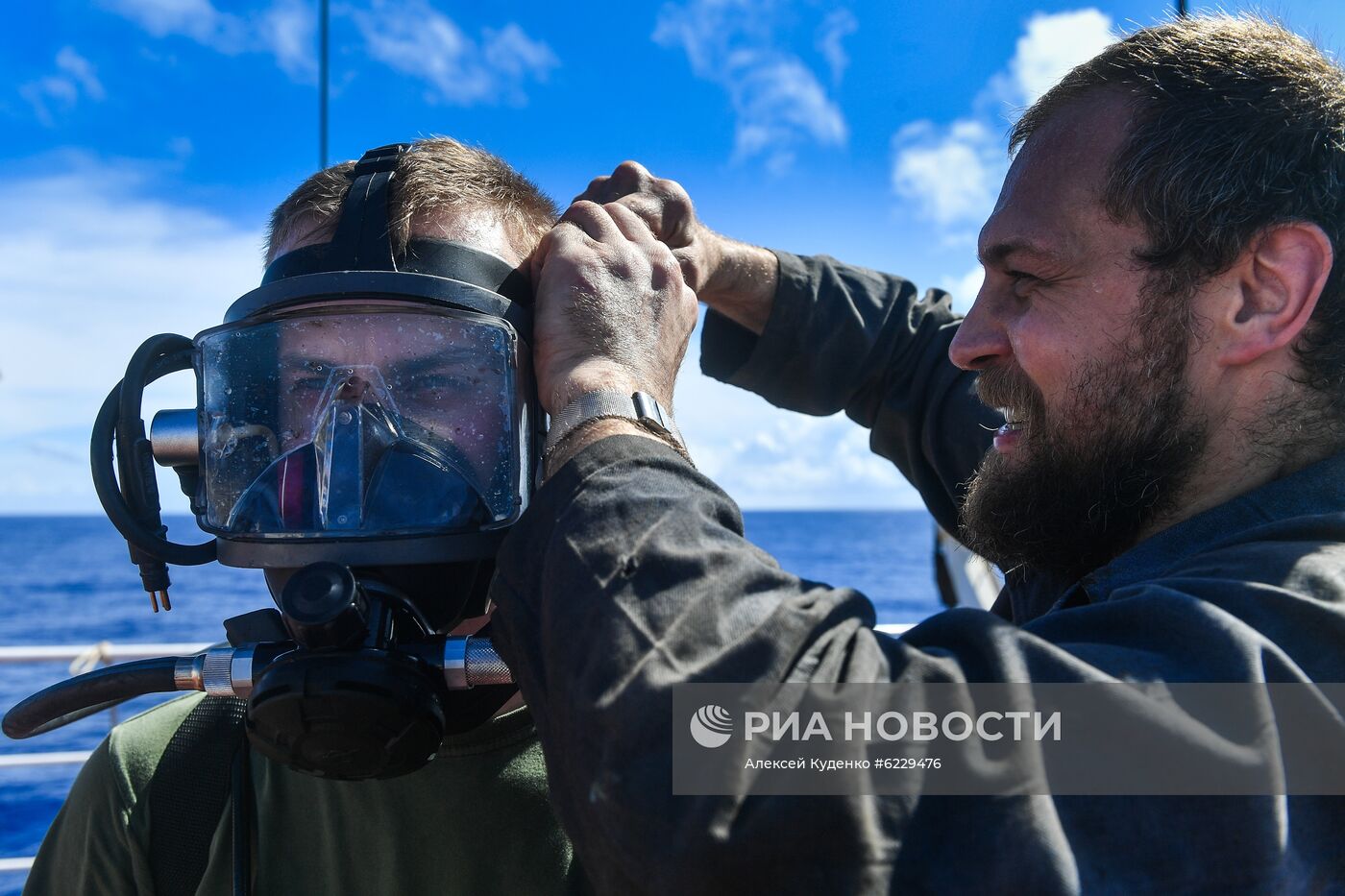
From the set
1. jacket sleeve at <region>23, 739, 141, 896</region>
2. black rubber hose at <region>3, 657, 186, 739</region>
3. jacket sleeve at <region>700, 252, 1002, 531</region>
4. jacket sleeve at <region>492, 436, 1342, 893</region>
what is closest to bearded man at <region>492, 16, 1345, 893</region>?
jacket sleeve at <region>492, 436, 1342, 893</region>

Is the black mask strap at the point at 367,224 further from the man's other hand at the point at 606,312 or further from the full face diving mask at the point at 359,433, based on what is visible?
the man's other hand at the point at 606,312

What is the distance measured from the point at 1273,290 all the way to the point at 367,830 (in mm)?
1602

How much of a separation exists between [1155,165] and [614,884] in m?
1.31

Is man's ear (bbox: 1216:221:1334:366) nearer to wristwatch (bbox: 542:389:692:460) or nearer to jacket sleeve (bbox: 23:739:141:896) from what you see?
wristwatch (bbox: 542:389:692:460)

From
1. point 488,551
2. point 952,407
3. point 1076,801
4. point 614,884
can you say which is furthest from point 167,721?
point 952,407

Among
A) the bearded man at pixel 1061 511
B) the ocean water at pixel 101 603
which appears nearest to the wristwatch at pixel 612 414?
the bearded man at pixel 1061 511

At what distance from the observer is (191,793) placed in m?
1.52

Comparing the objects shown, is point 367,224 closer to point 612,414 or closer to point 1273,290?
point 612,414

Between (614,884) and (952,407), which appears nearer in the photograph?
(614,884)

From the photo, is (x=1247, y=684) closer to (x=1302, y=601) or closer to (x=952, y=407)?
(x=1302, y=601)

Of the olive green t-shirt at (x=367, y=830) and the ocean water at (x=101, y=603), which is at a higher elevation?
the olive green t-shirt at (x=367, y=830)

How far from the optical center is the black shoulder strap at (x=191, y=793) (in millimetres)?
1479

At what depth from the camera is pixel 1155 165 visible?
1.53 meters

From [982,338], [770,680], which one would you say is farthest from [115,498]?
[982,338]
